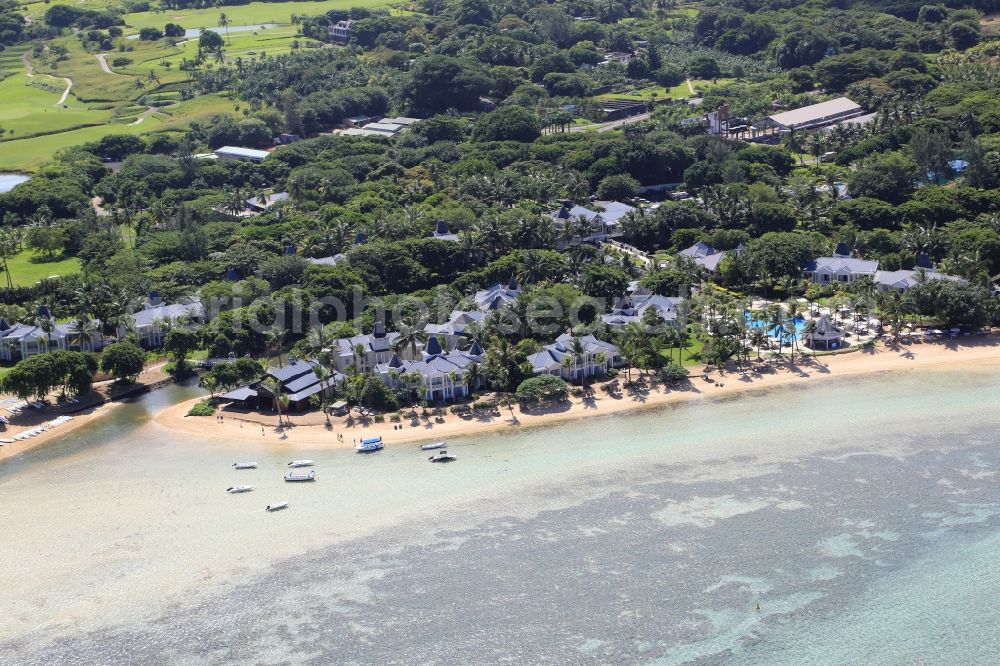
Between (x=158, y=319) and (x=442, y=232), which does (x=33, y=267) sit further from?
(x=442, y=232)

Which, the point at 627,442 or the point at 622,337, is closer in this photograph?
the point at 627,442

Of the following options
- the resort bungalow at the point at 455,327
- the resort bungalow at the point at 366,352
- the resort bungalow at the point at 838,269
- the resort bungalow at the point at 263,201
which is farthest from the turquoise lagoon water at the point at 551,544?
the resort bungalow at the point at 263,201

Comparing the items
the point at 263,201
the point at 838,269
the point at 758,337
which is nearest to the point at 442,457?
the point at 758,337

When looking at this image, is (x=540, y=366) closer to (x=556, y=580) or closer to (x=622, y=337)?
(x=622, y=337)

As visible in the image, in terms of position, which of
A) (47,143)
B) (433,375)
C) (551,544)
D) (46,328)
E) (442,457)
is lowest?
(442,457)

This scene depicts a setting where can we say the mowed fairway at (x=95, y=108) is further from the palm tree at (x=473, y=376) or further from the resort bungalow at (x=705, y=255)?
the palm tree at (x=473, y=376)

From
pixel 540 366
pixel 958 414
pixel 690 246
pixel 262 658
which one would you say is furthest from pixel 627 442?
pixel 690 246

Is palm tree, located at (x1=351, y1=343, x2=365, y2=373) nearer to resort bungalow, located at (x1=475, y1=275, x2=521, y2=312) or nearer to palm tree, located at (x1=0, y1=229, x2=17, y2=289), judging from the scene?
resort bungalow, located at (x1=475, y1=275, x2=521, y2=312)
